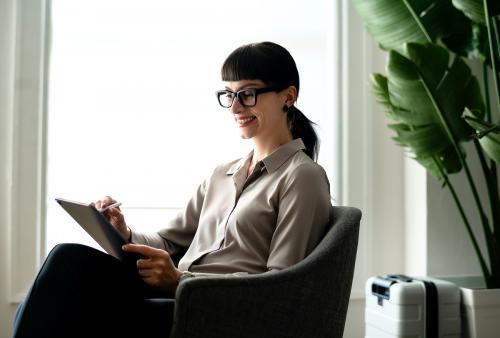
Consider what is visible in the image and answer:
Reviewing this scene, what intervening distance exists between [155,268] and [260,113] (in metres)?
0.57

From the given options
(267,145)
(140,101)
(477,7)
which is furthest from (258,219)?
(140,101)

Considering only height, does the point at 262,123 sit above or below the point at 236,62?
below

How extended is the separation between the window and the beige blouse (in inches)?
33.9

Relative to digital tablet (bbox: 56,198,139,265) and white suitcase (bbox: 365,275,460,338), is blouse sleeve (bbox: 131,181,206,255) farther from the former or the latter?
white suitcase (bbox: 365,275,460,338)

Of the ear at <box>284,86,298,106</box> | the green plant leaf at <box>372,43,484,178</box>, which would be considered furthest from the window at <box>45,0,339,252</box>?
the ear at <box>284,86,298,106</box>

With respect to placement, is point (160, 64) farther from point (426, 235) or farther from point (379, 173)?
point (426, 235)

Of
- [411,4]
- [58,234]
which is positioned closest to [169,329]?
[58,234]

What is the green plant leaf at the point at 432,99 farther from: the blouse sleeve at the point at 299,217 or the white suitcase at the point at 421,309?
the blouse sleeve at the point at 299,217

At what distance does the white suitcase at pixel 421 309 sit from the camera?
88.4 inches

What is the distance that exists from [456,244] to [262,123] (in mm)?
1331

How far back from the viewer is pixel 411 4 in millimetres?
2453

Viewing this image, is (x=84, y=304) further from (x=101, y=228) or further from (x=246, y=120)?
(x=246, y=120)

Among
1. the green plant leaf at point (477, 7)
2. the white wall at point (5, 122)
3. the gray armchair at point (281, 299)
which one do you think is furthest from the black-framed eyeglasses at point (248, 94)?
the white wall at point (5, 122)

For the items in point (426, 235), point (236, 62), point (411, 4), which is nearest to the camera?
point (236, 62)
